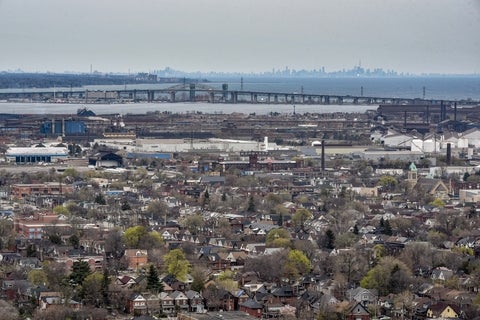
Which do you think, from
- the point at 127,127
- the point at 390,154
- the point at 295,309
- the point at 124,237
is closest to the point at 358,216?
the point at 124,237

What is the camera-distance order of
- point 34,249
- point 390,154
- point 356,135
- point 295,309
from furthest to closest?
point 356,135 < point 390,154 < point 34,249 < point 295,309

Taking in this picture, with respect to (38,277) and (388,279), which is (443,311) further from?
(38,277)

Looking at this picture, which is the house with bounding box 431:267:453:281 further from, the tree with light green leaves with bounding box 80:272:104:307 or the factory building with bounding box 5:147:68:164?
the factory building with bounding box 5:147:68:164

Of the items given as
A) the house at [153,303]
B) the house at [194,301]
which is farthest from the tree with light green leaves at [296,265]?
the house at [153,303]

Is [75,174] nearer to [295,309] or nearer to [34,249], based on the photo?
[34,249]

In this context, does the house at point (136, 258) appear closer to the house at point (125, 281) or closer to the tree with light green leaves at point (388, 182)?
the house at point (125, 281)
